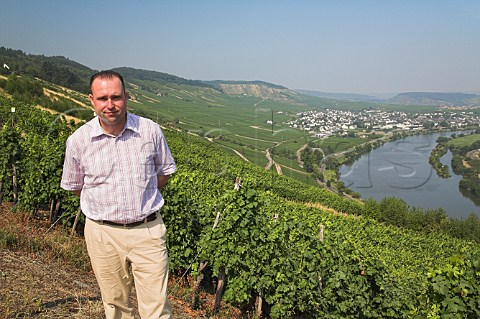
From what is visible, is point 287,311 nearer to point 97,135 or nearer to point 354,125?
point 97,135

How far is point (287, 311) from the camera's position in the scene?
5.63 metres

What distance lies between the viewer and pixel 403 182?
6988cm

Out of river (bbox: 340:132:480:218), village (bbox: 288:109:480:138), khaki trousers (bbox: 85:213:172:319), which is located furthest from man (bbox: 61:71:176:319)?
village (bbox: 288:109:480:138)

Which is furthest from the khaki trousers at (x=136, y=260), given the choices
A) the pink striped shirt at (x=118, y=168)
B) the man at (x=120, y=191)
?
the pink striped shirt at (x=118, y=168)

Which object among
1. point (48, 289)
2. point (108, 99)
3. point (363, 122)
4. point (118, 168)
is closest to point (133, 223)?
point (118, 168)

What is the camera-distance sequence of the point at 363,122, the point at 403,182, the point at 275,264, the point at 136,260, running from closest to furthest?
the point at 136,260 → the point at 275,264 → the point at 403,182 → the point at 363,122

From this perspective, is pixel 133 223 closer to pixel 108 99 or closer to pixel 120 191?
pixel 120 191

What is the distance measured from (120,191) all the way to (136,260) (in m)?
0.55

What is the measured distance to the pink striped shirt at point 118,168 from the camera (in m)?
2.63

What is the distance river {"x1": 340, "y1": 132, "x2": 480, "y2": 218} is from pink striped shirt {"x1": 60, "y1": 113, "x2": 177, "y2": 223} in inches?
2302

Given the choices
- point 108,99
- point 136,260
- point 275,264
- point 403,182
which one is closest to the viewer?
point 108,99

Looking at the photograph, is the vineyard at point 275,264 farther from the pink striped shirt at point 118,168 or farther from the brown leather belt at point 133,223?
the pink striped shirt at point 118,168

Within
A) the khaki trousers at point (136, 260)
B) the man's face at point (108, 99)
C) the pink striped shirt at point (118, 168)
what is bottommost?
the khaki trousers at point (136, 260)

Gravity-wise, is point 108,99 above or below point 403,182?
above
